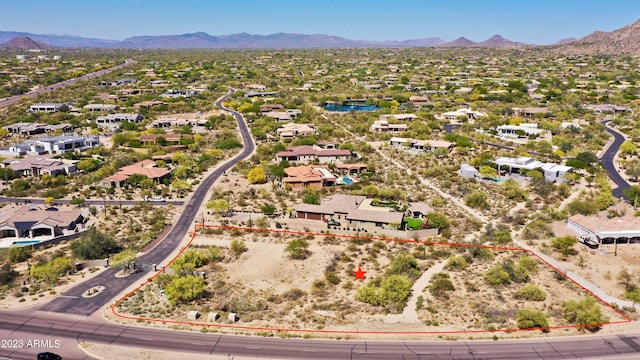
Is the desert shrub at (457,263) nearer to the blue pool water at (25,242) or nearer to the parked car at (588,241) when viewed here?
the parked car at (588,241)

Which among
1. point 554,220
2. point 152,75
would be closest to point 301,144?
point 554,220

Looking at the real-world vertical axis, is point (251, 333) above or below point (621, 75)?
below

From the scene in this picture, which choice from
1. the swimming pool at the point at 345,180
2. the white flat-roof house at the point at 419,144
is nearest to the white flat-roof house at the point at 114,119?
the white flat-roof house at the point at 419,144

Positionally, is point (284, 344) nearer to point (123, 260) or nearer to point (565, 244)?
point (123, 260)

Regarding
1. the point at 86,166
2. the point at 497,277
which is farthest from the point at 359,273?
the point at 86,166

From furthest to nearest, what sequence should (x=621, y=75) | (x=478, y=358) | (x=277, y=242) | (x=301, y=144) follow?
(x=621, y=75)
(x=301, y=144)
(x=277, y=242)
(x=478, y=358)

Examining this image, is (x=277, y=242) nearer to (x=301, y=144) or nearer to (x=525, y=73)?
(x=301, y=144)
